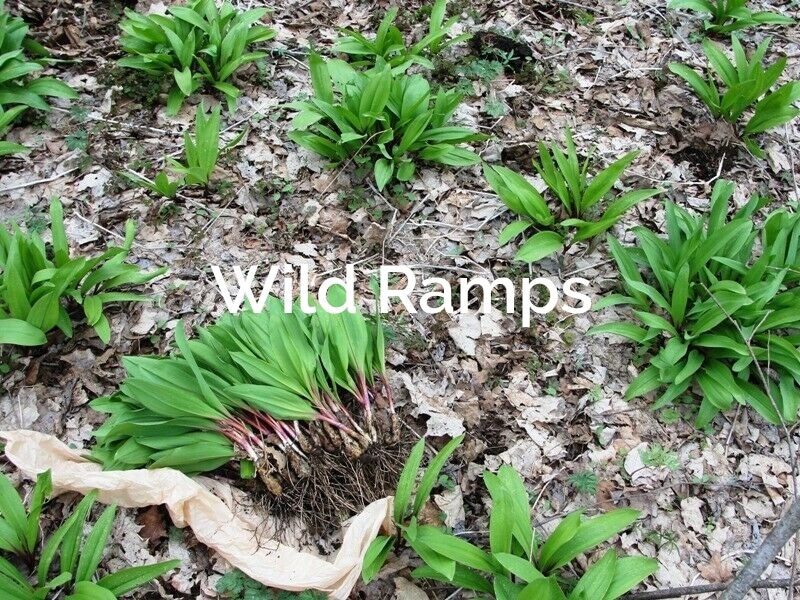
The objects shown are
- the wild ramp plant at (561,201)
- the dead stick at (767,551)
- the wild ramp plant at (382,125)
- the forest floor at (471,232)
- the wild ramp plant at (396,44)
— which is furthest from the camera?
the wild ramp plant at (396,44)

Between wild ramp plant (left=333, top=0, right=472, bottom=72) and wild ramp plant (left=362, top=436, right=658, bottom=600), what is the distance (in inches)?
92.5

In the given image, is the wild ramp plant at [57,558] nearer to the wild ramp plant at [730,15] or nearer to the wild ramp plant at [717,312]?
the wild ramp plant at [717,312]

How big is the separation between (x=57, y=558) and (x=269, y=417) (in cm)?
92

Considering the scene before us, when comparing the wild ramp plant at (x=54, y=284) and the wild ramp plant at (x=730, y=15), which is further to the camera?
the wild ramp plant at (x=730, y=15)

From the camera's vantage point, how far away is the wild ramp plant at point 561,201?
10.4ft

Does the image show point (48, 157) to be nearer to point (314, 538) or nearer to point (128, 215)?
point (128, 215)

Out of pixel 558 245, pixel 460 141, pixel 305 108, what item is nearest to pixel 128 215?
pixel 305 108

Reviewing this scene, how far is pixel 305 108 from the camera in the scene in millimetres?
3523

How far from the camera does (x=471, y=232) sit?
3404 millimetres

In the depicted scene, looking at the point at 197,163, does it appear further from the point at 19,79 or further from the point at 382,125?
the point at 19,79

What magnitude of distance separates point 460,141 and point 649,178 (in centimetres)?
108

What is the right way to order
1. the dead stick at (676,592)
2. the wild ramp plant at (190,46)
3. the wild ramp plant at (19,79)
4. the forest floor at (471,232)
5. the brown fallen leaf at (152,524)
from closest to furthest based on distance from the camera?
the dead stick at (676,592)
the brown fallen leaf at (152,524)
the forest floor at (471,232)
the wild ramp plant at (19,79)
the wild ramp plant at (190,46)

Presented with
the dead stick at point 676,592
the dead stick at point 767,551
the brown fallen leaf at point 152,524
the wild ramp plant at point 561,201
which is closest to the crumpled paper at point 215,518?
the brown fallen leaf at point 152,524

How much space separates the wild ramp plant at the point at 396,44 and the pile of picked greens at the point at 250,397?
5.78ft
